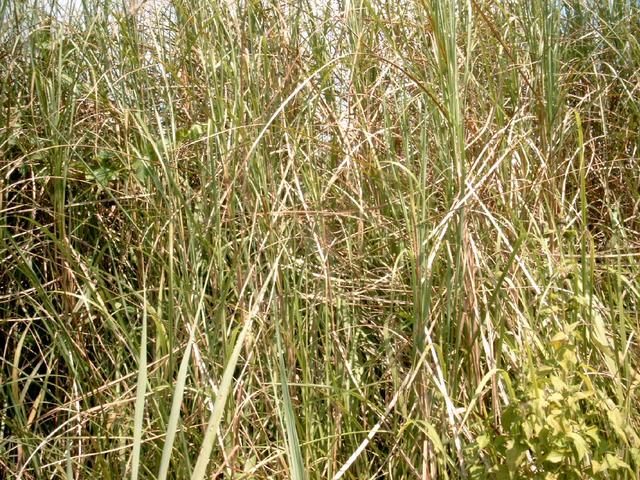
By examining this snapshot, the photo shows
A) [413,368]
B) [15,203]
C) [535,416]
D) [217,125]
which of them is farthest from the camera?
[15,203]

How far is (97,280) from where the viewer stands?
195 centimetres

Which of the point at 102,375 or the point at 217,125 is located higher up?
the point at 217,125

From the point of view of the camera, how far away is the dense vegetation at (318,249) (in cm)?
163

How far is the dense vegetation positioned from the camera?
163 cm

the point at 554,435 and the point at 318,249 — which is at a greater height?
the point at 318,249

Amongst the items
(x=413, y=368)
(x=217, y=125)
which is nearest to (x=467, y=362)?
(x=413, y=368)

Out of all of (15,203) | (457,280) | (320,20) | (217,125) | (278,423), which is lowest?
(278,423)

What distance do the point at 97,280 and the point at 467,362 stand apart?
32.7 inches

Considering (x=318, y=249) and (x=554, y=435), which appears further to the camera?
(x=318, y=249)

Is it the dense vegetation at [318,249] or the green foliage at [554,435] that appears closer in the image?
the green foliage at [554,435]

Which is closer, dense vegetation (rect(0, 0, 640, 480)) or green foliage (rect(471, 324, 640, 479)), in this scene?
green foliage (rect(471, 324, 640, 479))

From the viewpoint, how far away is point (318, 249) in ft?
5.86

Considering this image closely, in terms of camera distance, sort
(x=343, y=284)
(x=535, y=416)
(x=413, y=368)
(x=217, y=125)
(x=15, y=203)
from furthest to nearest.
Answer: (x=15, y=203) → (x=343, y=284) → (x=217, y=125) → (x=413, y=368) → (x=535, y=416)

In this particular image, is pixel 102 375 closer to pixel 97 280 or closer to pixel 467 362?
pixel 97 280
